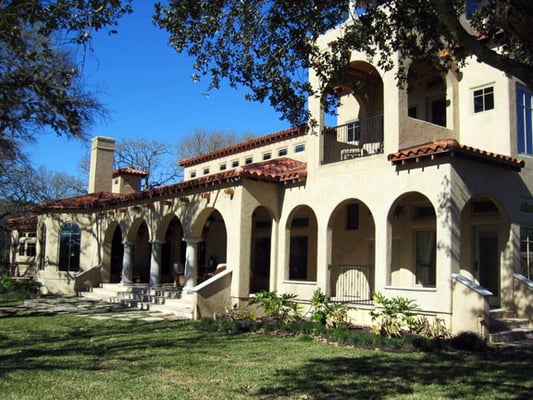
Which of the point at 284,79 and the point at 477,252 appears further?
the point at 477,252

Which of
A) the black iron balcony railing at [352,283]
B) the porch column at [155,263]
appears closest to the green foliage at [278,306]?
the black iron balcony railing at [352,283]

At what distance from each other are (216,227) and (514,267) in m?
14.4

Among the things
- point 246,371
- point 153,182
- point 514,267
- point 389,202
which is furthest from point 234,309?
point 153,182

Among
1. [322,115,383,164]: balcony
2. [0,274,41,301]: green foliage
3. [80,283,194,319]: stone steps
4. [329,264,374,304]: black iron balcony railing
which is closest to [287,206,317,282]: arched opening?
[329,264,374,304]: black iron balcony railing

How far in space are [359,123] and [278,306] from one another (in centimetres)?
758

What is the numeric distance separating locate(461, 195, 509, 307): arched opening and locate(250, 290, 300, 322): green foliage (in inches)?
195

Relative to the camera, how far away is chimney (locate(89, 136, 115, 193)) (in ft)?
99.2

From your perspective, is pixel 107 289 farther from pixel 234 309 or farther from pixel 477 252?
pixel 477 252

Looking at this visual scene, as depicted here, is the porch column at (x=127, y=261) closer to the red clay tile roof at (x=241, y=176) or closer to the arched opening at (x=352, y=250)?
the red clay tile roof at (x=241, y=176)

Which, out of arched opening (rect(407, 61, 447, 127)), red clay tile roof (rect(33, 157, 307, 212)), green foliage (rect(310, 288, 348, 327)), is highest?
arched opening (rect(407, 61, 447, 127))

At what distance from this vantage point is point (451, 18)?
7012 millimetres

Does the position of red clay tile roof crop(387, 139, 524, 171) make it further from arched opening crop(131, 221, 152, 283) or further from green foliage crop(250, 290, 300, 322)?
arched opening crop(131, 221, 152, 283)

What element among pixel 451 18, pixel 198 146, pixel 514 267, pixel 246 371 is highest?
pixel 198 146

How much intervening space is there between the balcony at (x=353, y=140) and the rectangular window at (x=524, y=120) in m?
4.09
